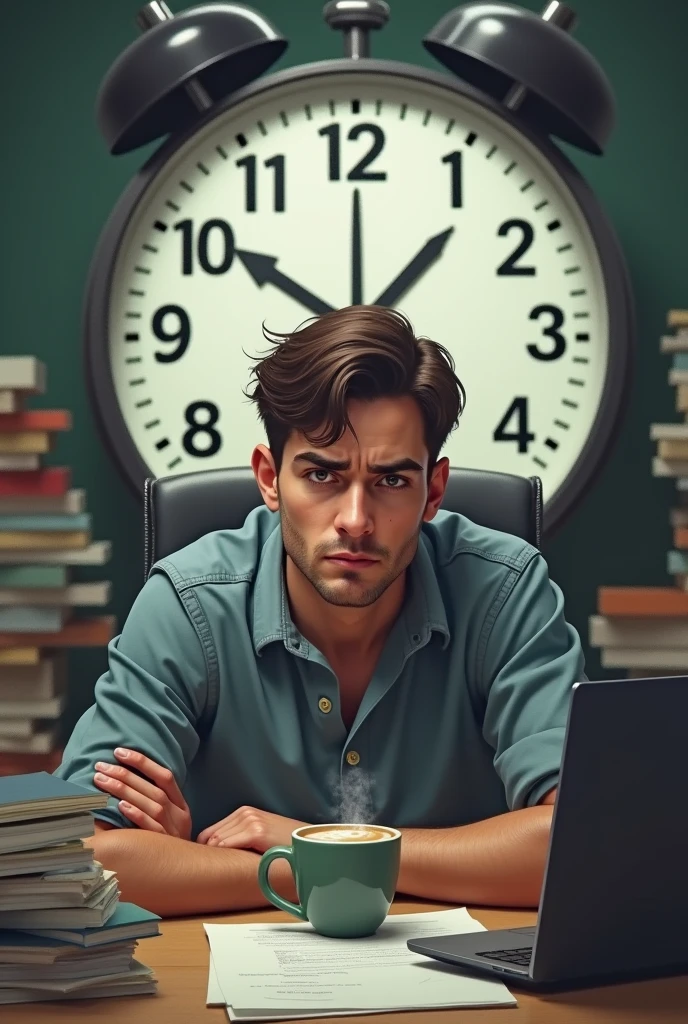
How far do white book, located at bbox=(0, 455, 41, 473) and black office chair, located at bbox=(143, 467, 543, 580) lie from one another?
386mm

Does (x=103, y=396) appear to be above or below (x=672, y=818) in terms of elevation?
above

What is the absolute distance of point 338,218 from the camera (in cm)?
217

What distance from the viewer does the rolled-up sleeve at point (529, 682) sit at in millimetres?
1413

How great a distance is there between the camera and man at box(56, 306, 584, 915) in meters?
1.43

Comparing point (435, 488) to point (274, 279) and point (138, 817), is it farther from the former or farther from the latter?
point (274, 279)

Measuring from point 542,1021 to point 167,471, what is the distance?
1.43 metres

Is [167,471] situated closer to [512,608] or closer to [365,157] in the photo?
[365,157]

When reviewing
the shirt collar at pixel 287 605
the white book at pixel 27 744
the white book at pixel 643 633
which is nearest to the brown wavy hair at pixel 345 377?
the shirt collar at pixel 287 605

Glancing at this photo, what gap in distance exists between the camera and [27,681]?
2074 millimetres

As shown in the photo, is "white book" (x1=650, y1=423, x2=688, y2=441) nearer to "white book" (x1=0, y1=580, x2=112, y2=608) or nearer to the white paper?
"white book" (x1=0, y1=580, x2=112, y2=608)

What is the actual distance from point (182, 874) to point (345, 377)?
1.77 ft

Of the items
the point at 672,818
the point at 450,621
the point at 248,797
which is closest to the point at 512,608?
the point at 450,621

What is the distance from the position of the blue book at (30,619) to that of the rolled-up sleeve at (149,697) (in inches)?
19.4

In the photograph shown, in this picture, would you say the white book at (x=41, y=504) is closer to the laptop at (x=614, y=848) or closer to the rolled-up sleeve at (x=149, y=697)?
the rolled-up sleeve at (x=149, y=697)
